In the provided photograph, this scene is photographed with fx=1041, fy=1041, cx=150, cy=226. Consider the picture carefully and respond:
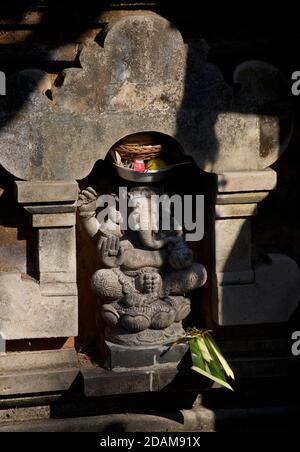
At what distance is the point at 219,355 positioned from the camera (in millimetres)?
7547

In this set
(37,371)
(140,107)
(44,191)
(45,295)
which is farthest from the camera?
(37,371)

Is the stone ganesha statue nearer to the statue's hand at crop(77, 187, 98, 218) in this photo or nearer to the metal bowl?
the statue's hand at crop(77, 187, 98, 218)

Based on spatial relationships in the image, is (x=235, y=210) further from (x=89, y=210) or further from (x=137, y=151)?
(x=89, y=210)

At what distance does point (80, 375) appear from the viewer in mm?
7582

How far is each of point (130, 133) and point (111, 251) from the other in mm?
860

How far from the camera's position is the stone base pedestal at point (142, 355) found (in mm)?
7520

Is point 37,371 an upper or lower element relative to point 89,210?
lower

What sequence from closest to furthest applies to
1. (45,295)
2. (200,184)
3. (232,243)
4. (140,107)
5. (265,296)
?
1. (140,107)
2. (45,295)
3. (232,243)
4. (265,296)
5. (200,184)

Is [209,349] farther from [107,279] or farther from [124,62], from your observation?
[124,62]

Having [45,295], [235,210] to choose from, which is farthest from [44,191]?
[235,210]

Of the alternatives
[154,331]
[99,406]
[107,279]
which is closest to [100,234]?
[107,279]

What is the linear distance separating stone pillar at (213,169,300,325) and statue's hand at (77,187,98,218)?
907 mm

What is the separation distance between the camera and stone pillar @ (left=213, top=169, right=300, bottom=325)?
7.57 metres

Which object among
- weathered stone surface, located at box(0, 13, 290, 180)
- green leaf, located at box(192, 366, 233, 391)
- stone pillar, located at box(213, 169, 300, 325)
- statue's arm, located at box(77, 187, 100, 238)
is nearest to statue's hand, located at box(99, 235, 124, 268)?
statue's arm, located at box(77, 187, 100, 238)
